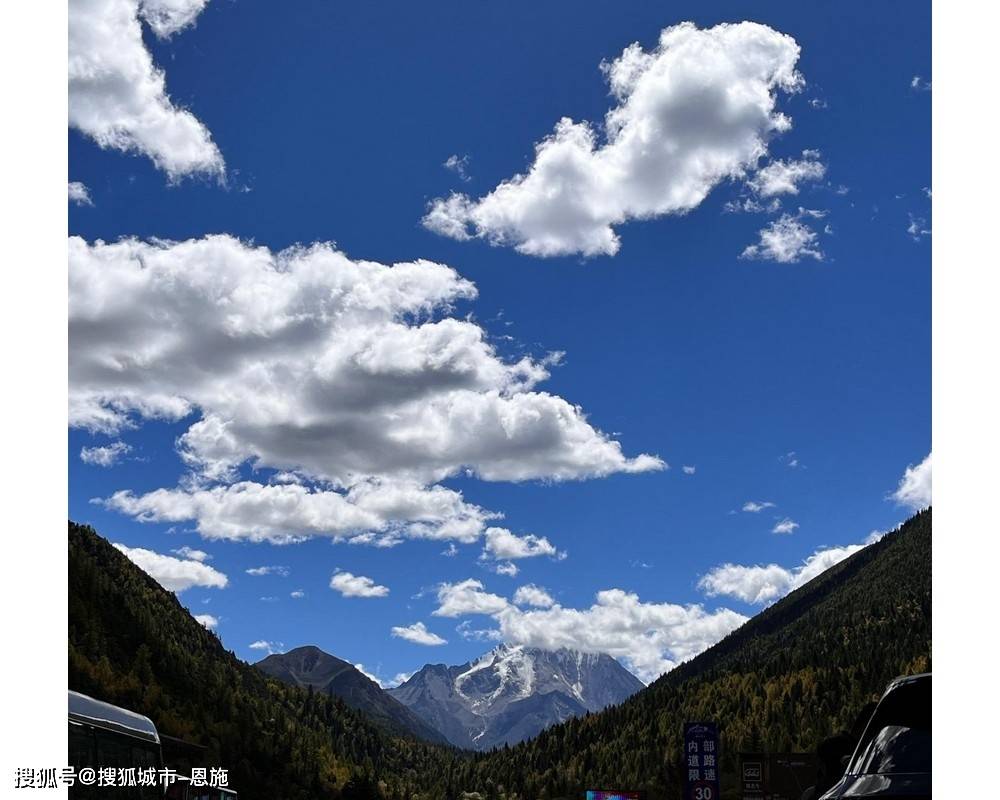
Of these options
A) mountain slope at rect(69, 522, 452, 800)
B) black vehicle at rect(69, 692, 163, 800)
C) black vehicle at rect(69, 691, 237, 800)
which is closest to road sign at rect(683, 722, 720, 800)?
black vehicle at rect(69, 691, 237, 800)

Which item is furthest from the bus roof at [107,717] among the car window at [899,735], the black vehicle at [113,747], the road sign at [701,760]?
the road sign at [701,760]

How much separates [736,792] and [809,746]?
12.0 metres

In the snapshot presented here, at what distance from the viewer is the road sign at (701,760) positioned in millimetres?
48500

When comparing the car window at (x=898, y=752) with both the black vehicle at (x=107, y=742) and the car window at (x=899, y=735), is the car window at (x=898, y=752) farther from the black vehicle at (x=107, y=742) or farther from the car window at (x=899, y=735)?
the black vehicle at (x=107, y=742)

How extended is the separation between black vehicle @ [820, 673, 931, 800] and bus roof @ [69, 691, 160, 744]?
18.1m

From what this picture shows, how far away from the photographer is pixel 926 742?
5359mm

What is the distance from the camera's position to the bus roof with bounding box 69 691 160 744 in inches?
832

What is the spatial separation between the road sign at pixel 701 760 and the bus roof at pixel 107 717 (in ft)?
92.4

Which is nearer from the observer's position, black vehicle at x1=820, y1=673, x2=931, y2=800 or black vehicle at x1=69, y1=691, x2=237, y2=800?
black vehicle at x1=820, y1=673, x2=931, y2=800

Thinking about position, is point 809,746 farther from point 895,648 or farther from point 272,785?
point 272,785

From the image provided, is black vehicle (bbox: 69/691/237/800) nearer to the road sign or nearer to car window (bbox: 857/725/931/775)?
car window (bbox: 857/725/931/775)
